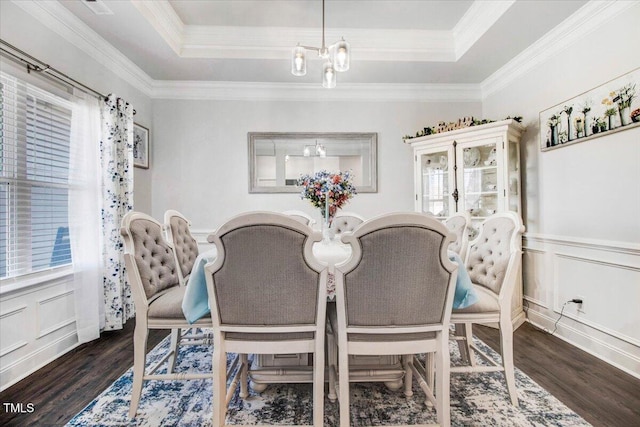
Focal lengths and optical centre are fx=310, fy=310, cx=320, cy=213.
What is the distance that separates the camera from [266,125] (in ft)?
12.5

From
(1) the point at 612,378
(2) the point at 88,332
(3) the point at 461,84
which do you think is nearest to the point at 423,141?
(3) the point at 461,84

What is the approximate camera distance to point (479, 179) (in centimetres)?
324

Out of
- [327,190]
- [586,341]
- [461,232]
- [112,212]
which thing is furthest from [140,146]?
[586,341]

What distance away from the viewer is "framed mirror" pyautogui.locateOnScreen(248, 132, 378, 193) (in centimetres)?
381

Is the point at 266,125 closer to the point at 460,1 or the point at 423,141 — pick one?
the point at 423,141

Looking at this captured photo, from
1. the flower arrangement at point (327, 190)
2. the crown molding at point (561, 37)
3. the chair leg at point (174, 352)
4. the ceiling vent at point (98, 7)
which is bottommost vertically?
the chair leg at point (174, 352)

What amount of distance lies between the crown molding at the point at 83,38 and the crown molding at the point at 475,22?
331 centimetres

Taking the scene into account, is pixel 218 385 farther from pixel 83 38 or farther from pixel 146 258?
pixel 83 38

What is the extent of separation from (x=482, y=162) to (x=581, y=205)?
3.17ft

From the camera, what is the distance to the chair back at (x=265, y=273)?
4.21 ft

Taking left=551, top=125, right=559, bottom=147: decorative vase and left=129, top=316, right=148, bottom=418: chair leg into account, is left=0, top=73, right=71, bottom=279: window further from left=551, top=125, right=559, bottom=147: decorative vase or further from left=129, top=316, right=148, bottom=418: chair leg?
left=551, top=125, right=559, bottom=147: decorative vase

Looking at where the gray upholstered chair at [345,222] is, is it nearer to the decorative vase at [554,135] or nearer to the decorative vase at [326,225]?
the decorative vase at [326,225]

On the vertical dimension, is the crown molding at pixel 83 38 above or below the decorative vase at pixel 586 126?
above

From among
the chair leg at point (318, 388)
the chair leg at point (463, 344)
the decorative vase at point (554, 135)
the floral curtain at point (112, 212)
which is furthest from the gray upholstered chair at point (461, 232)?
the floral curtain at point (112, 212)
